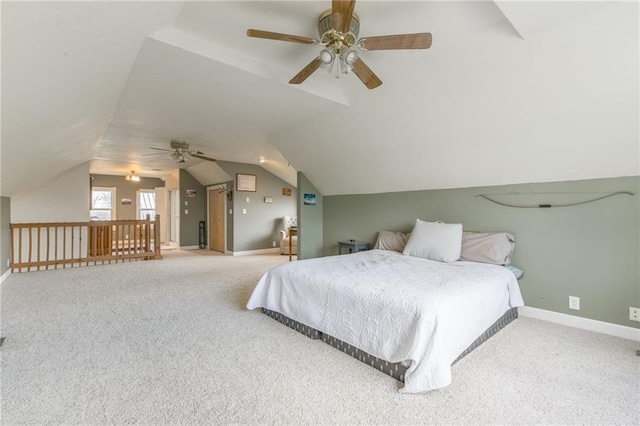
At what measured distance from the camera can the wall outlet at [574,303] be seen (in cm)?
278

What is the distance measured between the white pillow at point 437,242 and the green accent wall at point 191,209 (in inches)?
271

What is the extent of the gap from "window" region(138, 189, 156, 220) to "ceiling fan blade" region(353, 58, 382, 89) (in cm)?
1000

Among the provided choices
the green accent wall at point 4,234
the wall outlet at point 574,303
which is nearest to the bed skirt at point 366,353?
the wall outlet at point 574,303

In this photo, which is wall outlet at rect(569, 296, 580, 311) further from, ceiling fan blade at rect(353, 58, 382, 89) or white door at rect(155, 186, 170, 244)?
white door at rect(155, 186, 170, 244)

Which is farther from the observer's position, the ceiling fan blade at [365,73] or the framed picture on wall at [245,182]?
the framed picture on wall at [245,182]

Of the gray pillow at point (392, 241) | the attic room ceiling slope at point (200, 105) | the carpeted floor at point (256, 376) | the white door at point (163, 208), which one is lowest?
the carpeted floor at point (256, 376)

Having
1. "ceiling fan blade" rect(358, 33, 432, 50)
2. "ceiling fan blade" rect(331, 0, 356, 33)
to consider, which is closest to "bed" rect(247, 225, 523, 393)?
"ceiling fan blade" rect(358, 33, 432, 50)

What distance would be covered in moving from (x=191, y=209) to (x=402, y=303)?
792 cm

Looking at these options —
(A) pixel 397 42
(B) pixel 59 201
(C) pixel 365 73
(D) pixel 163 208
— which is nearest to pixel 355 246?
(C) pixel 365 73

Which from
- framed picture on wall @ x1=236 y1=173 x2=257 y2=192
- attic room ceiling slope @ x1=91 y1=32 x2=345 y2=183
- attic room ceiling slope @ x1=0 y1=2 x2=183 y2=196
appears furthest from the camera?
framed picture on wall @ x1=236 y1=173 x2=257 y2=192

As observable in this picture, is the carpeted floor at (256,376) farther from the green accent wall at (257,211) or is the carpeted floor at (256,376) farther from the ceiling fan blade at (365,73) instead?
the green accent wall at (257,211)

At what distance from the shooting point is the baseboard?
2.50 m

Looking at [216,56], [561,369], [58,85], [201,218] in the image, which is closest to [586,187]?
[561,369]

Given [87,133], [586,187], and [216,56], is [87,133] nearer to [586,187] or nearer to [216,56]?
[216,56]
